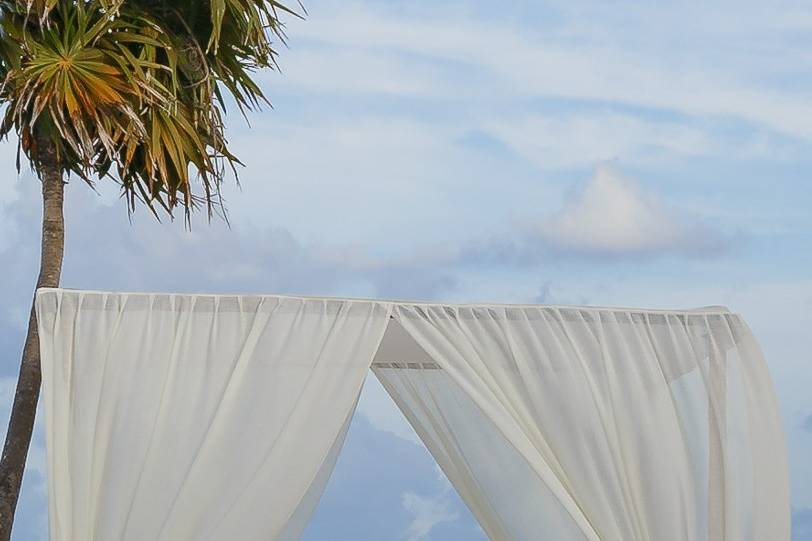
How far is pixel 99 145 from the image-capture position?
21.8 feet

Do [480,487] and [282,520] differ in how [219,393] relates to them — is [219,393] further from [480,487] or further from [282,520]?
[480,487]

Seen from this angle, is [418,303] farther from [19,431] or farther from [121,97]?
[19,431]

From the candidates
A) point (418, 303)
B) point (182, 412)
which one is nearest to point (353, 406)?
point (418, 303)

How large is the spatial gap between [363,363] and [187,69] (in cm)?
340

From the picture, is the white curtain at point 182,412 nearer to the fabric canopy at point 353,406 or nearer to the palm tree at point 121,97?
the fabric canopy at point 353,406

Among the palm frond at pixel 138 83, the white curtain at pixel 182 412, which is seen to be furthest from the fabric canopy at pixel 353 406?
the palm frond at pixel 138 83

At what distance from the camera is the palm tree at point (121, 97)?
6.13m

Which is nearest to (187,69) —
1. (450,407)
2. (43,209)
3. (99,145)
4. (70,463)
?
(99,145)

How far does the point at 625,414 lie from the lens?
3.93 m

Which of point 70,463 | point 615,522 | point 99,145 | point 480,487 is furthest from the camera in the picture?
point 99,145

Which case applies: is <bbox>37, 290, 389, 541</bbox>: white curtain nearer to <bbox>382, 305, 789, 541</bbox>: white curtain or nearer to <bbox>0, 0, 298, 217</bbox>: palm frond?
<bbox>382, 305, 789, 541</bbox>: white curtain

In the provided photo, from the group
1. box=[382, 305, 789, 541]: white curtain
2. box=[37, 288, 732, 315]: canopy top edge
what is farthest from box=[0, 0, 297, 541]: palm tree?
box=[382, 305, 789, 541]: white curtain

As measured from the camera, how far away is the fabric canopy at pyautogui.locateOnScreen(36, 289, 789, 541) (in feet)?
11.9

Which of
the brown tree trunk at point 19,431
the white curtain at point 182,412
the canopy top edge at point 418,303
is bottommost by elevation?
the white curtain at point 182,412
